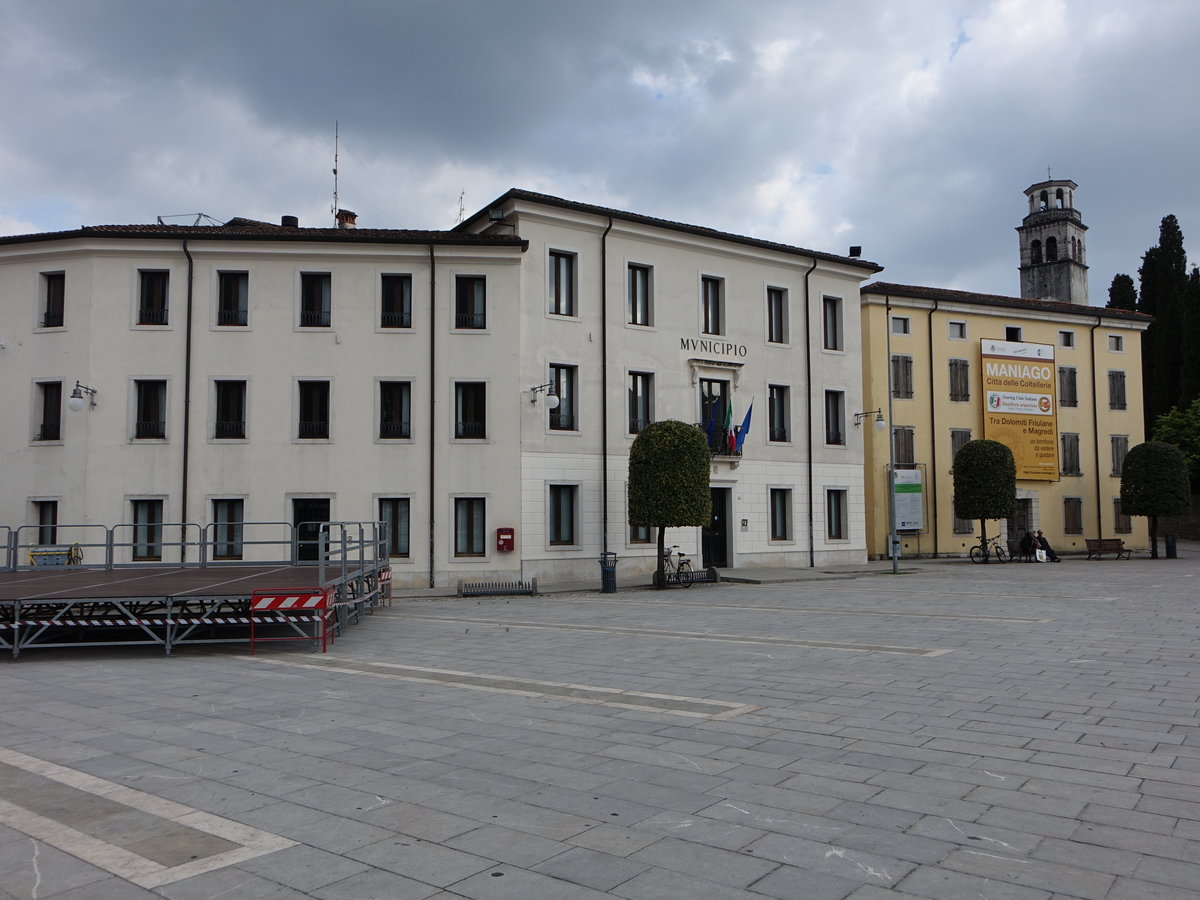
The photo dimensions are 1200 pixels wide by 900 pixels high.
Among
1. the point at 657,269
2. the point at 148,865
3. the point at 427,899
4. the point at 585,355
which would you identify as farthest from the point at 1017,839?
the point at 657,269

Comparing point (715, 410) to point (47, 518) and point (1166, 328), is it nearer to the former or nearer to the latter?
point (47, 518)

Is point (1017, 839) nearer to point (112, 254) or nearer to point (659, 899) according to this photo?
point (659, 899)

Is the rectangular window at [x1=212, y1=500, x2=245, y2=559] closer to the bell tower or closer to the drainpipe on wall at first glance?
the drainpipe on wall

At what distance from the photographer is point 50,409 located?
951 inches

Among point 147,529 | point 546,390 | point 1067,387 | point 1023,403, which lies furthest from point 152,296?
point 1067,387

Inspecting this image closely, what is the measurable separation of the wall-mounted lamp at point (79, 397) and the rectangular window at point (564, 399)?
1209 centimetres

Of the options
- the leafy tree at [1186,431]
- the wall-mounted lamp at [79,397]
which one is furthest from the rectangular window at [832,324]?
the leafy tree at [1186,431]

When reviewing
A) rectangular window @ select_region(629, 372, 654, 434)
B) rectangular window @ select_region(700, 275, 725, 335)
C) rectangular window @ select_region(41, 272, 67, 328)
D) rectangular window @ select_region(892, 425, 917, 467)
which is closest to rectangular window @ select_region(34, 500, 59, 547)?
rectangular window @ select_region(41, 272, 67, 328)

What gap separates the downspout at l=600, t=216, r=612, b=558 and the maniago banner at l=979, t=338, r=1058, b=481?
19.0 meters

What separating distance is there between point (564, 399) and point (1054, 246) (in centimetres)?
4201

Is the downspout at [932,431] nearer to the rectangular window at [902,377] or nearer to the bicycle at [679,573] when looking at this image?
the rectangular window at [902,377]

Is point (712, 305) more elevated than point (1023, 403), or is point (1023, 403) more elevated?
point (712, 305)

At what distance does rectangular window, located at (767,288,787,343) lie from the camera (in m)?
30.6

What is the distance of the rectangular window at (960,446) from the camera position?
36.5m
